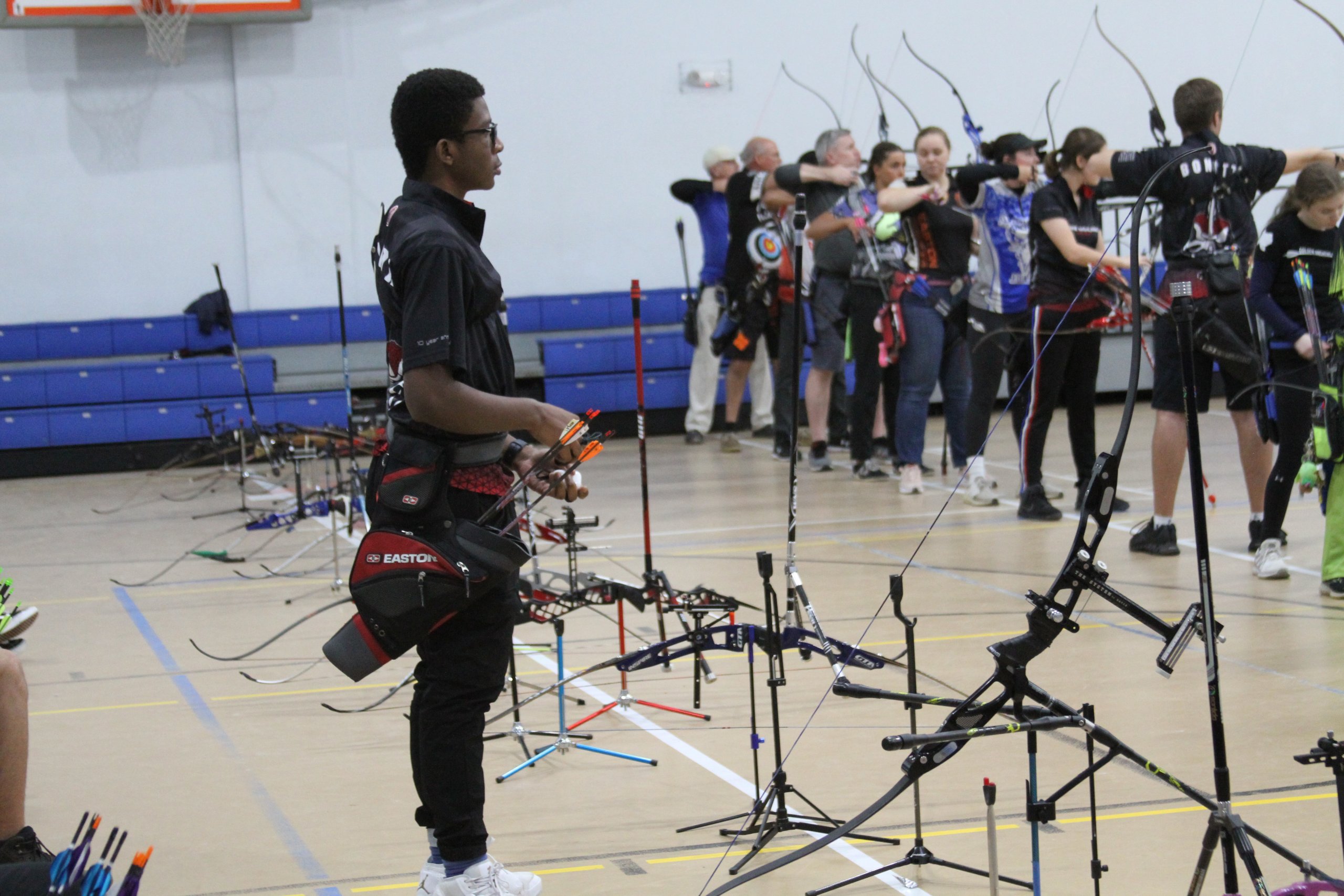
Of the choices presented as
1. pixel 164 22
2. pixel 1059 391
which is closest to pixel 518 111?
pixel 164 22

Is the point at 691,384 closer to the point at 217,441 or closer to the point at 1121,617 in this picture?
the point at 217,441

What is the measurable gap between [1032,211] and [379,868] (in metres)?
4.25

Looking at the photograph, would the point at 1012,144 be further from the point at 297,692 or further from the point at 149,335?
the point at 149,335

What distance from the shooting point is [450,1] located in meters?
11.7

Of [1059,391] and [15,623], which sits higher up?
[1059,391]

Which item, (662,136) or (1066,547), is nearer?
(1066,547)

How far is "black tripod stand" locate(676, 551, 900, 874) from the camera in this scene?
8.84ft

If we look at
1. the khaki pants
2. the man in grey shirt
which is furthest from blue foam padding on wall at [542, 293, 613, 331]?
the man in grey shirt

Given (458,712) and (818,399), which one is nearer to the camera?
(458,712)

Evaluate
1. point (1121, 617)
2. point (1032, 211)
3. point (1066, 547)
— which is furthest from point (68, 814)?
point (1032, 211)

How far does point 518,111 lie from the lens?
38.8ft

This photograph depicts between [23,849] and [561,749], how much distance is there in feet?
4.46

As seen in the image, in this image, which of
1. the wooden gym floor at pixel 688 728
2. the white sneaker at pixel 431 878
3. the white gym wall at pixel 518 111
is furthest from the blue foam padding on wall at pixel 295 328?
the white sneaker at pixel 431 878

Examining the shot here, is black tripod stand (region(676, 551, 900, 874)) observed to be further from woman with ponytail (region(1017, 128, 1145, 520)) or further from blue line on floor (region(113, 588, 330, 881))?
woman with ponytail (region(1017, 128, 1145, 520))
